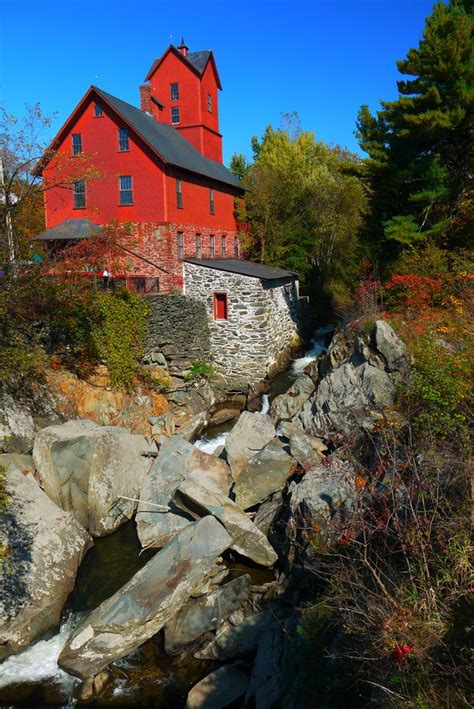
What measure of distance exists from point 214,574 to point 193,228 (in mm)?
18709

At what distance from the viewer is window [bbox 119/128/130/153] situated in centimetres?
2297

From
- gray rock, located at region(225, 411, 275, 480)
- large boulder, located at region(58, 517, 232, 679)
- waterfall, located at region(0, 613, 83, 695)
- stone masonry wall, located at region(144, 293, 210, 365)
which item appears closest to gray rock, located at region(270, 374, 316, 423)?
gray rock, located at region(225, 411, 275, 480)

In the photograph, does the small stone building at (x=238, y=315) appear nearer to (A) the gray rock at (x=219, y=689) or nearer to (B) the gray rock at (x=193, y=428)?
(B) the gray rock at (x=193, y=428)

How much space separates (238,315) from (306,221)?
1234 centimetres

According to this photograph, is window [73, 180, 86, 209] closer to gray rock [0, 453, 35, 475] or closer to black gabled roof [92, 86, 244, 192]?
black gabled roof [92, 86, 244, 192]

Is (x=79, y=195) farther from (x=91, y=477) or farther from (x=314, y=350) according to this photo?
(x=91, y=477)

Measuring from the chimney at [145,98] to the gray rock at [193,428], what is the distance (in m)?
18.4

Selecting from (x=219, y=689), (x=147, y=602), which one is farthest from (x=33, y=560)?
(x=219, y=689)

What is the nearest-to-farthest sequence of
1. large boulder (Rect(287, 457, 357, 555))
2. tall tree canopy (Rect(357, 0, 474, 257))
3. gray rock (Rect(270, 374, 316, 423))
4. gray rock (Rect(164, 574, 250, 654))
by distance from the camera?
→ gray rock (Rect(164, 574, 250, 654)), large boulder (Rect(287, 457, 357, 555)), tall tree canopy (Rect(357, 0, 474, 257)), gray rock (Rect(270, 374, 316, 423))

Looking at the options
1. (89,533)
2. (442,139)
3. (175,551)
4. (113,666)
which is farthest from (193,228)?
(113,666)

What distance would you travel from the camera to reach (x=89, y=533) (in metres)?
12.5

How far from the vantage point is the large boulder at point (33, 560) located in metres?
9.46

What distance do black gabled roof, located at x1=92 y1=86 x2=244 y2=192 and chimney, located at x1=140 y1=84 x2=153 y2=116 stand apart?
110cm

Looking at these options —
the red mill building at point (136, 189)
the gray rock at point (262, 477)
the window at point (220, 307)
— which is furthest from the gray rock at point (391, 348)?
the red mill building at point (136, 189)
